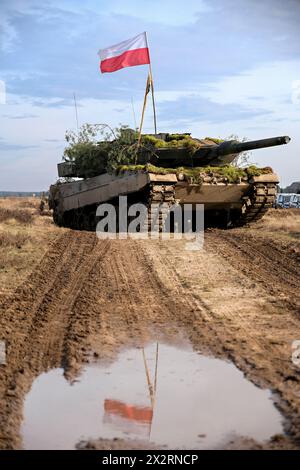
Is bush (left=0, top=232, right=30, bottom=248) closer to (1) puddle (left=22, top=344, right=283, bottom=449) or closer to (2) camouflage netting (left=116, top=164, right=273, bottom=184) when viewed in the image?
(2) camouflage netting (left=116, top=164, right=273, bottom=184)

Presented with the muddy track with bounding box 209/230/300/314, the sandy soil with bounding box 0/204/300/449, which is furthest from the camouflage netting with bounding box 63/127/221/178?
the sandy soil with bounding box 0/204/300/449

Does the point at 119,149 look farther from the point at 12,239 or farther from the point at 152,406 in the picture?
the point at 152,406

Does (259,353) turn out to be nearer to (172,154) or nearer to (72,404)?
(72,404)

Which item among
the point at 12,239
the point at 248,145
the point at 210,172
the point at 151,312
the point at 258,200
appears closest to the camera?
the point at 151,312

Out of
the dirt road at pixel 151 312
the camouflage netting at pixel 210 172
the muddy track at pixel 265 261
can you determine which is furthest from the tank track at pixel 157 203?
the dirt road at pixel 151 312

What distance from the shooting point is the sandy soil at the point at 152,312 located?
16.4 feet

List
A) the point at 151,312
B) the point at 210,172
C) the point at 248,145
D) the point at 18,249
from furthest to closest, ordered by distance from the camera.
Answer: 1. the point at 210,172
2. the point at 248,145
3. the point at 18,249
4. the point at 151,312

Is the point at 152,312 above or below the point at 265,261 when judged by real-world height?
below

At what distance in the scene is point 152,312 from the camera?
24.1 ft

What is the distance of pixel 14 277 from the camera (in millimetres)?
9578

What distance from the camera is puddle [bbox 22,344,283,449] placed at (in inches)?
153

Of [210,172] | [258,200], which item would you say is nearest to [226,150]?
[210,172]

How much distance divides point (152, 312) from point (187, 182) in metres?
8.42

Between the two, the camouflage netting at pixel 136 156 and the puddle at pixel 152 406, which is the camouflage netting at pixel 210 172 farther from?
the puddle at pixel 152 406
